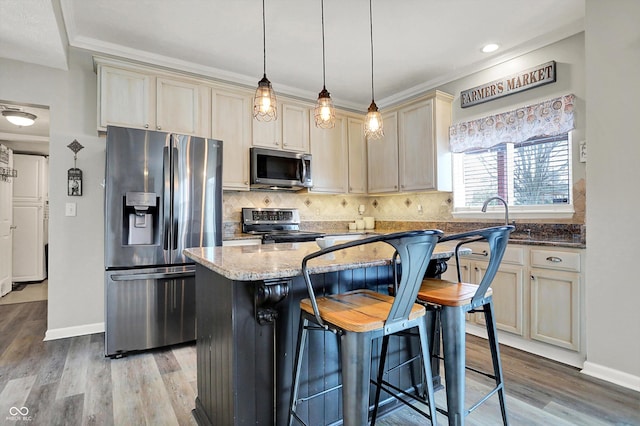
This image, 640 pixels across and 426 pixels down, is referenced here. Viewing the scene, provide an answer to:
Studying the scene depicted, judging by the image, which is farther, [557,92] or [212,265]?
[557,92]

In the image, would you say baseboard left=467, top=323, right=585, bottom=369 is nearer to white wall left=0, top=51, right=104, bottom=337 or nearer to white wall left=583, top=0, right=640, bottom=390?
white wall left=583, top=0, right=640, bottom=390

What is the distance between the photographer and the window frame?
9.37 feet

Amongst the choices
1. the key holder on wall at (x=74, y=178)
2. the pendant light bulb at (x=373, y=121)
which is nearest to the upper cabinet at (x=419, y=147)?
Answer: the pendant light bulb at (x=373, y=121)

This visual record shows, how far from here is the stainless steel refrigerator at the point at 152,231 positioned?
2.61 m

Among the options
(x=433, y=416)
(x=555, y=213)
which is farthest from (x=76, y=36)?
(x=555, y=213)

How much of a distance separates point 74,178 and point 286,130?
84.3 inches

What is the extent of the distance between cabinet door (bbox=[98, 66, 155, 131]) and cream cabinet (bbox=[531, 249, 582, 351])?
356cm

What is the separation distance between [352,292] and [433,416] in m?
0.58

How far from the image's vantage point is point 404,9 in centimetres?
256

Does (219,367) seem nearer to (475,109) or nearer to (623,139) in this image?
(623,139)

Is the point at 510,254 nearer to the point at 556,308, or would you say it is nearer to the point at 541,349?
the point at 556,308

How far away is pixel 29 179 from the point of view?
545cm

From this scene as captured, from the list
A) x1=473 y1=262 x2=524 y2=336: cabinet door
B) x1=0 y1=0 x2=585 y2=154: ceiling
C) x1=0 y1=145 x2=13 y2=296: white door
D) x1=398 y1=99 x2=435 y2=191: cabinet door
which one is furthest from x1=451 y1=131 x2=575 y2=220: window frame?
x1=0 y1=145 x2=13 y2=296: white door

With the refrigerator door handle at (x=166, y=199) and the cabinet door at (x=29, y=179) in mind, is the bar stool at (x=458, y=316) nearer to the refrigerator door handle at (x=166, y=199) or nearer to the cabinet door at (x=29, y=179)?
the refrigerator door handle at (x=166, y=199)
